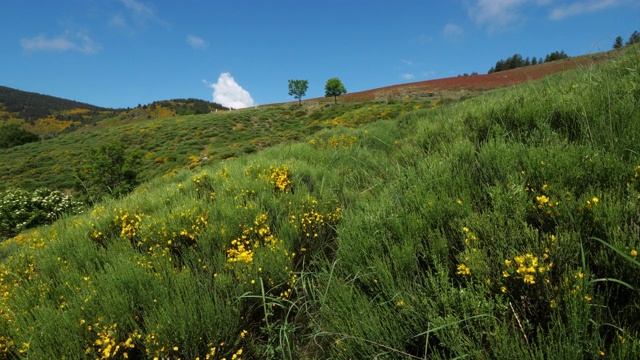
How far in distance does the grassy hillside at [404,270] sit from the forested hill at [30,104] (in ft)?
528

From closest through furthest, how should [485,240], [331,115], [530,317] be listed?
[530,317], [485,240], [331,115]

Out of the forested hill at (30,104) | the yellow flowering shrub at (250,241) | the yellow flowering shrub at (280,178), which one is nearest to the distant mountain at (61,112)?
the forested hill at (30,104)

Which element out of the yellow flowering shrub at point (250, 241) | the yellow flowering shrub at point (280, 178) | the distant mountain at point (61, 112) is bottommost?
the yellow flowering shrub at point (250, 241)

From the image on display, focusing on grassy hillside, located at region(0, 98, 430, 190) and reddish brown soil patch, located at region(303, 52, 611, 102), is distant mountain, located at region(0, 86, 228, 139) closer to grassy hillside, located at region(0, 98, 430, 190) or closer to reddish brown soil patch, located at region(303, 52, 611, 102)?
grassy hillside, located at region(0, 98, 430, 190)

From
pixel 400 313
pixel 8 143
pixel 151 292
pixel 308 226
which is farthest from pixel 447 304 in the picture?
pixel 8 143

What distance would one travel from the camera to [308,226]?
3.09 m

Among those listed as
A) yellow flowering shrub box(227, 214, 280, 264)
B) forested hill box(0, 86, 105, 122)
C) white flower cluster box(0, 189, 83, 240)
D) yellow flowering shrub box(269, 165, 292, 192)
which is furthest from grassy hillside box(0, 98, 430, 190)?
forested hill box(0, 86, 105, 122)

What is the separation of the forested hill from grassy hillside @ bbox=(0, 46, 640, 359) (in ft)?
528

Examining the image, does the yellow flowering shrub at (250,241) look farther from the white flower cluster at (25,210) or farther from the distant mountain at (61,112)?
the distant mountain at (61,112)

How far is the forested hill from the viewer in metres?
121

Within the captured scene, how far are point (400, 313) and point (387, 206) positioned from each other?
110 centimetres

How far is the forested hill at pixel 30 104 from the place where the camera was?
121m

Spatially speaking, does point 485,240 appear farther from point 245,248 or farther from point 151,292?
point 151,292

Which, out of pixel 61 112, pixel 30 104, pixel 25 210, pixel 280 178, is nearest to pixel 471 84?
pixel 280 178
